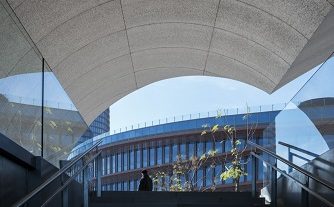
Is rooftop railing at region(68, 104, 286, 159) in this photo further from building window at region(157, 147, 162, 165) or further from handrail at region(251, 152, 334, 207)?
handrail at region(251, 152, 334, 207)

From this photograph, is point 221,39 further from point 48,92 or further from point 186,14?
point 48,92

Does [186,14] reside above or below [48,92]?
above

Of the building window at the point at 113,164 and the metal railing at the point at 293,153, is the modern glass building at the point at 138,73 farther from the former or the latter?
the building window at the point at 113,164

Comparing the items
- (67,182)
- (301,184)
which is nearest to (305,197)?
(301,184)

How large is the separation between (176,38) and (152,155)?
151 feet

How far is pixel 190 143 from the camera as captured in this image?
2259 inches

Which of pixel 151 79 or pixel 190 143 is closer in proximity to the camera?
pixel 151 79

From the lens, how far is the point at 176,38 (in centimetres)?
1535

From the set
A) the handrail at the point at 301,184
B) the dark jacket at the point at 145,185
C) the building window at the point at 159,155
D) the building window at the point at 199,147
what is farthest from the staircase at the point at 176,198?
the building window at the point at 159,155

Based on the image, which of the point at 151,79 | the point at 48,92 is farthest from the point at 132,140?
the point at 48,92

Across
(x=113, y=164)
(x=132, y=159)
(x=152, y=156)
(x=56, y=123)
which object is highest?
(x=56, y=123)

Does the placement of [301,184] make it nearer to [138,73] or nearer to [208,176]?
[138,73]

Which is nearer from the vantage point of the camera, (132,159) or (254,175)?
(254,175)

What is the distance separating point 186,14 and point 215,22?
707mm
